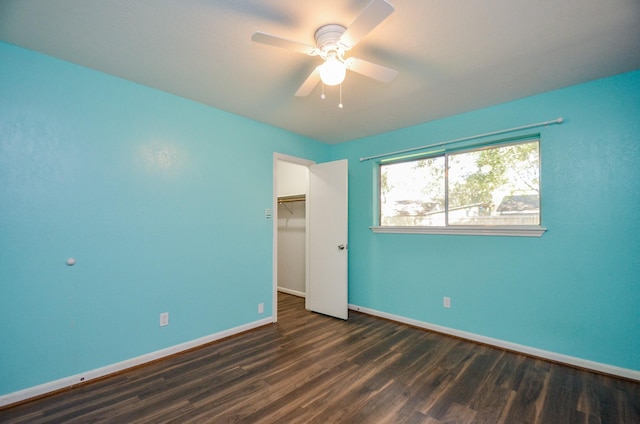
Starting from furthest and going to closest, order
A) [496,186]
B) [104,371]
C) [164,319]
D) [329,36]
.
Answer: [496,186] < [164,319] < [104,371] < [329,36]

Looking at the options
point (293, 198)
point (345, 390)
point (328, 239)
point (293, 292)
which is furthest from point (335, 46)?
point (293, 292)

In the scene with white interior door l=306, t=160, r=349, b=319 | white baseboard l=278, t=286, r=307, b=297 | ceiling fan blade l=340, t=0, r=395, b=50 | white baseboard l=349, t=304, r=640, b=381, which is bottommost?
white baseboard l=278, t=286, r=307, b=297

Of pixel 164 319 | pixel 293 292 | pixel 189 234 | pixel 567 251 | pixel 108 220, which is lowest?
pixel 293 292

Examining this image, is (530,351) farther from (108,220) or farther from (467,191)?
(108,220)

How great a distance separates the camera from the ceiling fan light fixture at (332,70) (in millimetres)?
1749

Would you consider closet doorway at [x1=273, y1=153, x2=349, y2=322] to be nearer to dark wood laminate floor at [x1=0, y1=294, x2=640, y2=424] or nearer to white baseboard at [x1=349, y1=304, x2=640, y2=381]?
white baseboard at [x1=349, y1=304, x2=640, y2=381]

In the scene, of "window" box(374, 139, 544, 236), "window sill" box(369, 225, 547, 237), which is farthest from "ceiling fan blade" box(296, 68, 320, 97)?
"window sill" box(369, 225, 547, 237)

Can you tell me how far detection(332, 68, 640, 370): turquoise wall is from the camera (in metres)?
2.25

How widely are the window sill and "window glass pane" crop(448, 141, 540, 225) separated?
0.14m

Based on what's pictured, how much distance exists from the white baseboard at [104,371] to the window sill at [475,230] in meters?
2.22

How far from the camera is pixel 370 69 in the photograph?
1.87 m

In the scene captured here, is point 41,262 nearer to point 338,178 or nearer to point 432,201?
point 338,178

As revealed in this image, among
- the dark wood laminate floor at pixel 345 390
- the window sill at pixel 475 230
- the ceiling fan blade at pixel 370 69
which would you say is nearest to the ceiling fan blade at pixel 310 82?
the ceiling fan blade at pixel 370 69

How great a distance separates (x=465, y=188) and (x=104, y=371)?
3.83 metres
